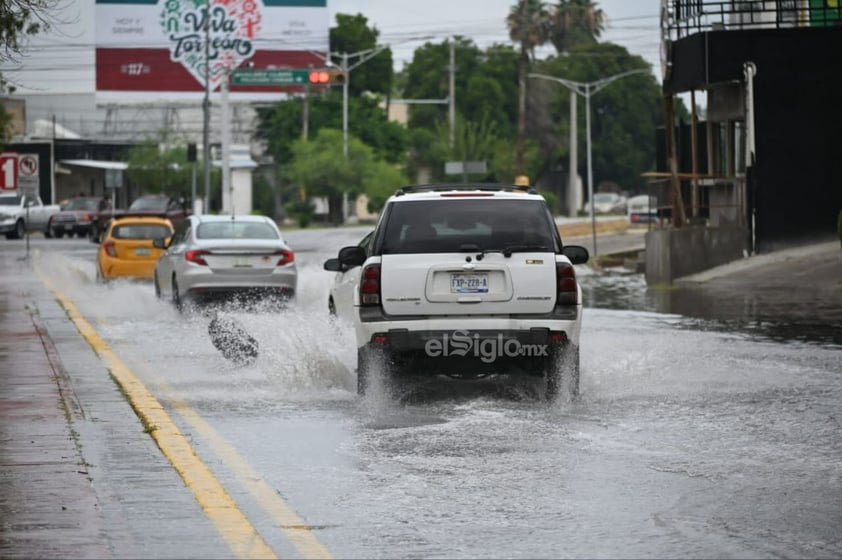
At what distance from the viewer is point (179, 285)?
2417cm

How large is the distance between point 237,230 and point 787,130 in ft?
47.0

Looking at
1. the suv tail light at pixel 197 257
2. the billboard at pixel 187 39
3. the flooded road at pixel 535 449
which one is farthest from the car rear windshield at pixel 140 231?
the billboard at pixel 187 39

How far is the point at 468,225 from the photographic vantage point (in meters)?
13.8

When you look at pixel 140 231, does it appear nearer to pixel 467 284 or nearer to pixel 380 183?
pixel 467 284

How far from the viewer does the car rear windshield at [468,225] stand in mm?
13414

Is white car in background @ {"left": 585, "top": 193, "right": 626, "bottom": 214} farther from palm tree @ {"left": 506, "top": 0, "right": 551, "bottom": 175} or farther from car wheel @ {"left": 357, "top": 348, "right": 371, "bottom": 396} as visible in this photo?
car wheel @ {"left": 357, "top": 348, "right": 371, "bottom": 396}

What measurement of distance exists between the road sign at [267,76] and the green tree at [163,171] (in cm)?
2876

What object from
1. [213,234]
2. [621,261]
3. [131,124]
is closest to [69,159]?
[131,124]

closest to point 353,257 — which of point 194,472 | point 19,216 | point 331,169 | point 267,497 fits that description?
point 194,472

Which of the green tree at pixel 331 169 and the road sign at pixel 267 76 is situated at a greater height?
the road sign at pixel 267 76

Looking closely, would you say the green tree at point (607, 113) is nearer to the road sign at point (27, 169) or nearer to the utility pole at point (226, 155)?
the utility pole at point (226, 155)

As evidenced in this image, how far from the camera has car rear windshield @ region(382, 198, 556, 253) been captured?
13414 millimetres

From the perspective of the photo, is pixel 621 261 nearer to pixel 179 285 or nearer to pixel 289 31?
pixel 179 285

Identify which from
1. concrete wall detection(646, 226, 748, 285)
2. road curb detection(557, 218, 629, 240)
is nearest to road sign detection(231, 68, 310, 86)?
road curb detection(557, 218, 629, 240)
